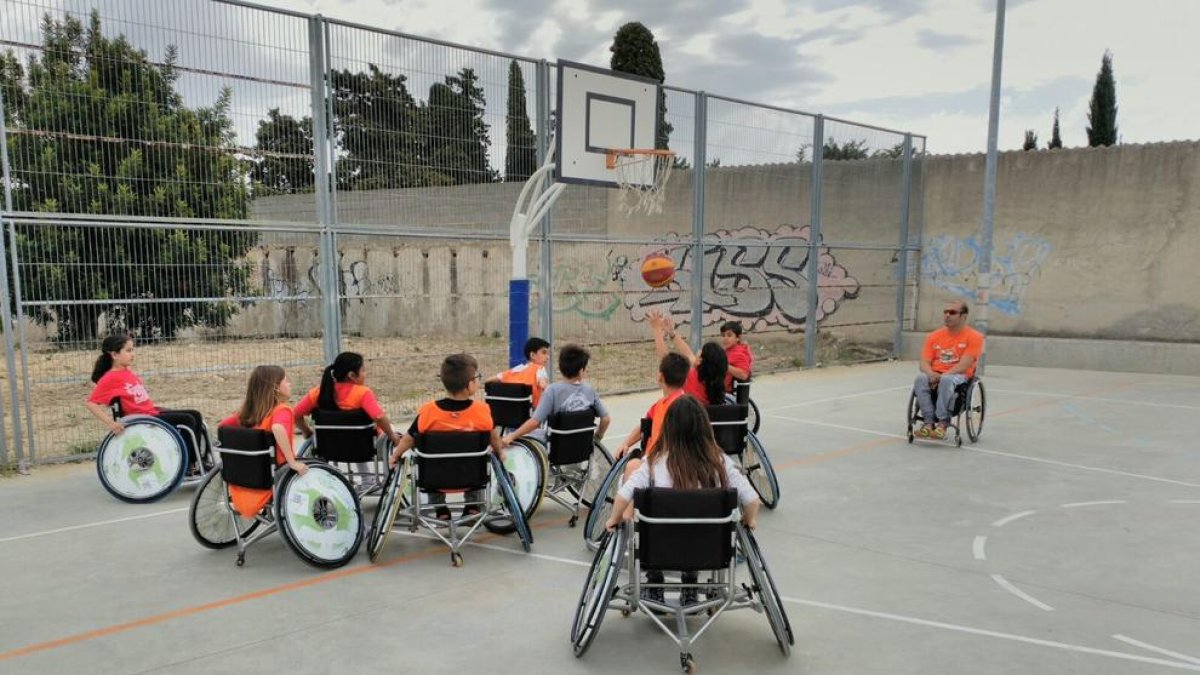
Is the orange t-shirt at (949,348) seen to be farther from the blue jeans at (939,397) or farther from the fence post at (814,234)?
the fence post at (814,234)

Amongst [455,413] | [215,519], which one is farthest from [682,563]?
[215,519]

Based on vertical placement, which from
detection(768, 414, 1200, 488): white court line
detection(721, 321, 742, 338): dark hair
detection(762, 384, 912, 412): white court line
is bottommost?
detection(762, 384, 912, 412): white court line

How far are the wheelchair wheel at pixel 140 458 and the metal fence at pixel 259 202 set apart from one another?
1.36 meters

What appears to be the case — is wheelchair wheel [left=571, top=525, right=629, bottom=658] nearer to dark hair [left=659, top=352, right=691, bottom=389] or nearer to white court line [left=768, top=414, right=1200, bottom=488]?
dark hair [left=659, top=352, right=691, bottom=389]

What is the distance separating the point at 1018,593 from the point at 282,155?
7163mm

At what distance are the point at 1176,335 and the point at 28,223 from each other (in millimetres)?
15700

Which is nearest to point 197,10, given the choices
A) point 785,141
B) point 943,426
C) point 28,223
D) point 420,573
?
point 28,223

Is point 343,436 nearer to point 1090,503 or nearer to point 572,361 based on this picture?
point 572,361

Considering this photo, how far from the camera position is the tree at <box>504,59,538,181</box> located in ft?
32.0

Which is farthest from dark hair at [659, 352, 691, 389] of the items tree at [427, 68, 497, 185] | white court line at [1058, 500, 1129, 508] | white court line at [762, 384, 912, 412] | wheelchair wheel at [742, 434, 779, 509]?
white court line at [762, 384, 912, 412]

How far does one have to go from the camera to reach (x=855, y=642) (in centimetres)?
376

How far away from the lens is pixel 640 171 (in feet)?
32.4

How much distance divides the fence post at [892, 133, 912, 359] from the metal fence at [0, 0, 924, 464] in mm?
5007

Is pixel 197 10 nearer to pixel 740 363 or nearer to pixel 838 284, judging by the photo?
pixel 740 363
